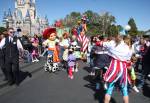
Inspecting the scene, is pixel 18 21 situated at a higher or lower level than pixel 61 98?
higher

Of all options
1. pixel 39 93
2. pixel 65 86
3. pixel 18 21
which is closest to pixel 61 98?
pixel 39 93

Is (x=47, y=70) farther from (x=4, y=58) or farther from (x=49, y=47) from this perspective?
(x=4, y=58)

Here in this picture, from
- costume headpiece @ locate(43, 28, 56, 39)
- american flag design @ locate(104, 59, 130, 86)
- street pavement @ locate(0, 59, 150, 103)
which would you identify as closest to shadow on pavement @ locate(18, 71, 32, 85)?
street pavement @ locate(0, 59, 150, 103)

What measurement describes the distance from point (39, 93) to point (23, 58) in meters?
11.3

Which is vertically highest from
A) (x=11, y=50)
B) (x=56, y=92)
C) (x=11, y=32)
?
(x=11, y=32)

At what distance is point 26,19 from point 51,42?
92.7 meters

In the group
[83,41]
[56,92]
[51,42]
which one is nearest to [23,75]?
[51,42]

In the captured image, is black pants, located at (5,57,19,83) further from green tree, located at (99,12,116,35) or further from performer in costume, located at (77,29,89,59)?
green tree, located at (99,12,116,35)

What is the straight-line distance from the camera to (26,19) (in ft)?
346

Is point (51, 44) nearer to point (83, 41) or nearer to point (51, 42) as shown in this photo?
point (51, 42)

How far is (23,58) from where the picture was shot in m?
20.8

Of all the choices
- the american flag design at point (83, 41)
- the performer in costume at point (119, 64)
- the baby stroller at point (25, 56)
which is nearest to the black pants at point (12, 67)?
the performer in costume at point (119, 64)

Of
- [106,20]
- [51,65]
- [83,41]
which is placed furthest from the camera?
[106,20]

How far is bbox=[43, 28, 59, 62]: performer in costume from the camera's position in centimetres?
1425
